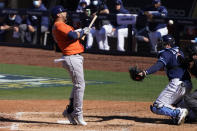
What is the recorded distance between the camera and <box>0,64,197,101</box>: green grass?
1077 cm

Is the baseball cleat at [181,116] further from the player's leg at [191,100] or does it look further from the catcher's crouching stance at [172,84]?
the player's leg at [191,100]

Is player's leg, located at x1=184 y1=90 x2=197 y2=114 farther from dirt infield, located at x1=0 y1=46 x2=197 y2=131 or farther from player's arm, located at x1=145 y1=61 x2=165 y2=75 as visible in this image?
player's arm, located at x1=145 y1=61 x2=165 y2=75

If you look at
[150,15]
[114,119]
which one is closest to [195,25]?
[150,15]

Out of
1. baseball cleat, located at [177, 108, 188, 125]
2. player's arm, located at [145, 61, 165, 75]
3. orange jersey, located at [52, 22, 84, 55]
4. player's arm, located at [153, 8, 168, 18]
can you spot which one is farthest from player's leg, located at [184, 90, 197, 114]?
player's arm, located at [153, 8, 168, 18]

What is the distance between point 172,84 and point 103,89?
408 cm

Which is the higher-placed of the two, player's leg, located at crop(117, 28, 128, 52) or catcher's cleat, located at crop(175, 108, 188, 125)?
catcher's cleat, located at crop(175, 108, 188, 125)

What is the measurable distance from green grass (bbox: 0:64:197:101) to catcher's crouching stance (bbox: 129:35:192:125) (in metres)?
2.67

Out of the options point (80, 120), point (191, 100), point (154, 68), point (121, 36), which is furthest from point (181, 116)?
point (121, 36)

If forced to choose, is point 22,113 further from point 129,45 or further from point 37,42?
point 37,42

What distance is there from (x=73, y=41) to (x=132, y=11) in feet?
37.9

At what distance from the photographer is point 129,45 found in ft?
Result: 53.0

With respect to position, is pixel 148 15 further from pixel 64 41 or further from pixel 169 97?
pixel 64 41

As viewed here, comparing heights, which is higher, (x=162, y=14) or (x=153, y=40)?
(x=162, y=14)

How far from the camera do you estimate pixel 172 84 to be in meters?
7.88
